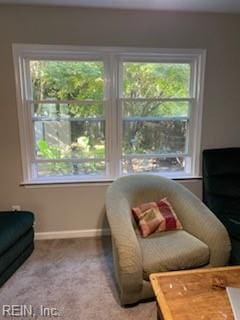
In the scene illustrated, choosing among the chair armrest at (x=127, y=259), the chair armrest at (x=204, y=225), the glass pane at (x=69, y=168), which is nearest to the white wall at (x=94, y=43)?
the glass pane at (x=69, y=168)

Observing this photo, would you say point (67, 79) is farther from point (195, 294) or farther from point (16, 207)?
point (195, 294)

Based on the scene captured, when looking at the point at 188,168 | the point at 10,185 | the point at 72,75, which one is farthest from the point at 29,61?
the point at 188,168

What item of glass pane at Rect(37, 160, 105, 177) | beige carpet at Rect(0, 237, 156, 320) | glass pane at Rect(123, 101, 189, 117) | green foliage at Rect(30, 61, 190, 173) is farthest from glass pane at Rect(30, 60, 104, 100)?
beige carpet at Rect(0, 237, 156, 320)

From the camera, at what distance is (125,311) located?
191 centimetres

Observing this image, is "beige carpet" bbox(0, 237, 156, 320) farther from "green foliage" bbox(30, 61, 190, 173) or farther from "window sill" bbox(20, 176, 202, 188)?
"green foliage" bbox(30, 61, 190, 173)

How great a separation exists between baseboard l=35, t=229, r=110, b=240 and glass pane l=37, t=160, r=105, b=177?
621 millimetres

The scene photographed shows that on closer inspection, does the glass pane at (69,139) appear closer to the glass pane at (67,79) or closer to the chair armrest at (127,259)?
the glass pane at (67,79)

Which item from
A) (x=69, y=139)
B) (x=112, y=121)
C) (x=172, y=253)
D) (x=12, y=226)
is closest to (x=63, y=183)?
(x=69, y=139)

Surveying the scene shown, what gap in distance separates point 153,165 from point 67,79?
1296 mm

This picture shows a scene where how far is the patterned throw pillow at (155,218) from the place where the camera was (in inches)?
87.3

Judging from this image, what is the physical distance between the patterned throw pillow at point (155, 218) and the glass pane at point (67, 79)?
1.25 m

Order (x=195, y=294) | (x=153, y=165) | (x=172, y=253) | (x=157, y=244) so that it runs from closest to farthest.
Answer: (x=195, y=294)
(x=172, y=253)
(x=157, y=244)
(x=153, y=165)

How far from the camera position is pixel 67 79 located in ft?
9.20

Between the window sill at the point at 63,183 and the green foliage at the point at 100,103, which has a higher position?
the green foliage at the point at 100,103
